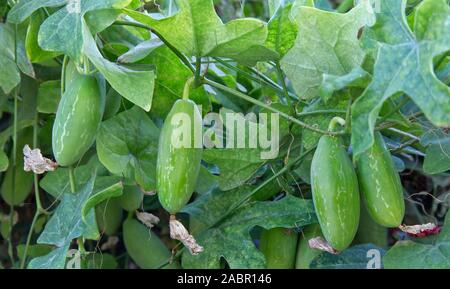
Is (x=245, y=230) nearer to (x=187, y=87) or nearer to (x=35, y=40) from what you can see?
(x=187, y=87)

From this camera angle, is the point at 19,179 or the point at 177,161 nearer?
the point at 177,161

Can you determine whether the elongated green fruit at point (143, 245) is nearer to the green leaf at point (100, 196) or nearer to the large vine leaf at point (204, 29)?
the green leaf at point (100, 196)

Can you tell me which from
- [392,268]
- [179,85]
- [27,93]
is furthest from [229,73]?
[392,268]

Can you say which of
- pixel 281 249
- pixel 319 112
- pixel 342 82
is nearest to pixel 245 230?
pixel 281 249

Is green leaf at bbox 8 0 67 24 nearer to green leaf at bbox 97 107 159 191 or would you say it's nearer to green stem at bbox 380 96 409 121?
green leaf at bbox 97 107 159 191

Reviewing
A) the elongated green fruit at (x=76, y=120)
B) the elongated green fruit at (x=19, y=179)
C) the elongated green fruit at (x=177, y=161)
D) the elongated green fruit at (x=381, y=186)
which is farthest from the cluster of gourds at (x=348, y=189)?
the elongated green fruit at (x=19, y=179)

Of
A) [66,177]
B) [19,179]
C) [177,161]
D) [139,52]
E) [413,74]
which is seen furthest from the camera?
[19,179]

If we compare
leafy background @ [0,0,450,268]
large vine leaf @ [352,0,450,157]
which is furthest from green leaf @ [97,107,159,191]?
large vine leaf @ [352,0,450,157]

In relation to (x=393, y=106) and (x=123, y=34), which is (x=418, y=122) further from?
(x=123, y=34)
